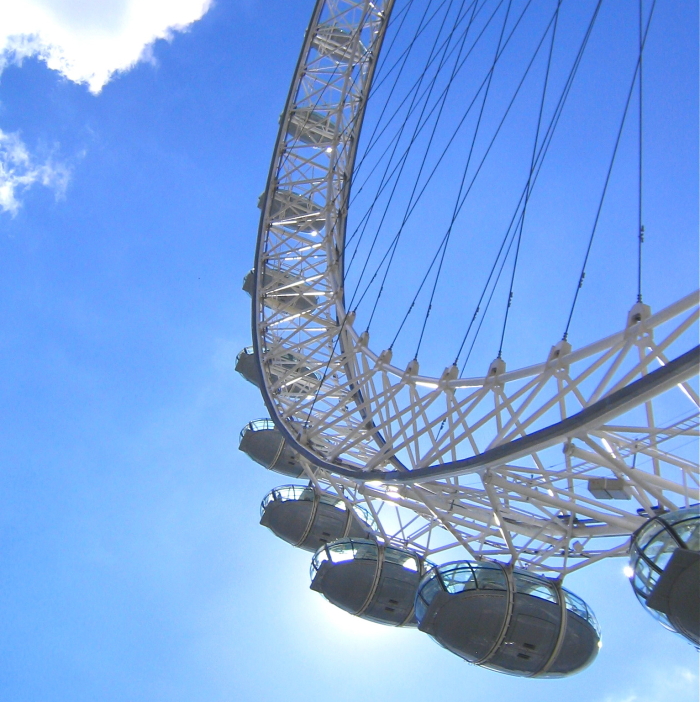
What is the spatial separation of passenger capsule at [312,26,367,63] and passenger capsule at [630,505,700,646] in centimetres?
2219

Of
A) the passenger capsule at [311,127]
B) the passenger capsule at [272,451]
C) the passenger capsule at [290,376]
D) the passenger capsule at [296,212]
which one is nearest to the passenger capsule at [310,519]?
the passenger capsule at [290,376]

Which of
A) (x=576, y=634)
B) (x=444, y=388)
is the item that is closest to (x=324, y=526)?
(x=444, y=388)

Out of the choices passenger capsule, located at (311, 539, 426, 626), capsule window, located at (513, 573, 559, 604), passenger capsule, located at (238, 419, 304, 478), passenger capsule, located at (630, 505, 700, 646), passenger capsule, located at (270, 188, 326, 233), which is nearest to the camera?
passenger capsule, located at (630, 505, 700, 646)

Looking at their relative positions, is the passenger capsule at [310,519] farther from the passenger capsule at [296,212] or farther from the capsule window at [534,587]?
the passenger capsule at [296,212]

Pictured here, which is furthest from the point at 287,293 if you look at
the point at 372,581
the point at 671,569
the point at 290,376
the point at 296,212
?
the point at 671,569

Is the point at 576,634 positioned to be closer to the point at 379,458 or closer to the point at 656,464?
the point at 656,464

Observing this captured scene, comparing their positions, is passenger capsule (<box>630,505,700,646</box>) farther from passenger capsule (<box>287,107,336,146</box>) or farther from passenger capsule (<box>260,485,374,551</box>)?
passenger capsule (<box>287,107,336,146</box>)

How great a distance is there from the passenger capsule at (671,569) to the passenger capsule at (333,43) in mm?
22187

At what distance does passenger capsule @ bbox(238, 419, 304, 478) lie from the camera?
27.0 meters

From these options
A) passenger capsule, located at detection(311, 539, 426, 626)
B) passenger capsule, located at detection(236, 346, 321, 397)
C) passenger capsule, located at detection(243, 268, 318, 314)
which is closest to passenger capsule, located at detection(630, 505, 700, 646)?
passenger capsule, located at detection(311, 539, 426, 626)

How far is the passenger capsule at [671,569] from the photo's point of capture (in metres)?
10.0

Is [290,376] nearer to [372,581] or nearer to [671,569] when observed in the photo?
[372,581]

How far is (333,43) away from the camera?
28.5 metres

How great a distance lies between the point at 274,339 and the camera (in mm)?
26500
